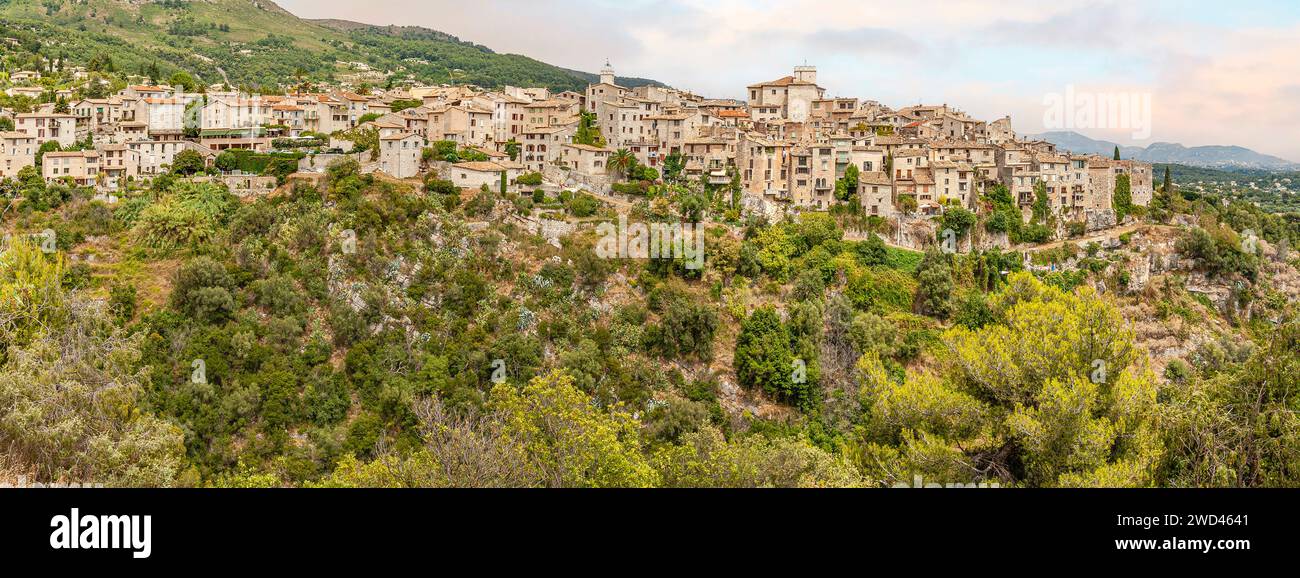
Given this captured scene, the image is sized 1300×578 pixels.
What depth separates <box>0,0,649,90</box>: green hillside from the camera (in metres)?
82.4

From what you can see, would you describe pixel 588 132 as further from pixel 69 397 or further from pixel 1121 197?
pixel 69 397

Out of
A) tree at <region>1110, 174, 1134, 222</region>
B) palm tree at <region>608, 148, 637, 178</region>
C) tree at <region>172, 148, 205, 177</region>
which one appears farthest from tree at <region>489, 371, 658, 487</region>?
tree at <region>1110, 174, 1134, 222</region>

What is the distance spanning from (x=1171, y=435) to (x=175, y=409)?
25355 mm

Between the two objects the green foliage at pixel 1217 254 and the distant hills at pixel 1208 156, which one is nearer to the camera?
the green foliage at pixel 1217 254

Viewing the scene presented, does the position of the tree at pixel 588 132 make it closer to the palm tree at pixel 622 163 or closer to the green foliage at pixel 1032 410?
the palm tree at pixel 622 163

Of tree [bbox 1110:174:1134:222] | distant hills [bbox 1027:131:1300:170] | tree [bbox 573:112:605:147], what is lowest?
tree [bbox 1110:174:1134:222]

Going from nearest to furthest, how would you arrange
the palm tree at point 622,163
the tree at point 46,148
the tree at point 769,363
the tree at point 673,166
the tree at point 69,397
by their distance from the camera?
the tree at point 69,397 → the tree at point 769,363 → the tree at point 46,148 → the palm tree at point 622,163 → the tree at point 673,166

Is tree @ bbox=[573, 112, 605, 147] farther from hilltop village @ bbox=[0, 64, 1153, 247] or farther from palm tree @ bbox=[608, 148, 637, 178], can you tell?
palm tree @ bbox=[608, 148, 637, 178]

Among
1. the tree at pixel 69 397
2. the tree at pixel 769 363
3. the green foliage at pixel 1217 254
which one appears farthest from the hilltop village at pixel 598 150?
the tree at pixel 69 397

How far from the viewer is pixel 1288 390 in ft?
38.5

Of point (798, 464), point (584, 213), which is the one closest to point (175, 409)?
point (584, 213)

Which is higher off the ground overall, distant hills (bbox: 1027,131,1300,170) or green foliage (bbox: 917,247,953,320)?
distant hills (bbox: 1027,131,1300,170)

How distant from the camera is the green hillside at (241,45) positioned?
8238cm
